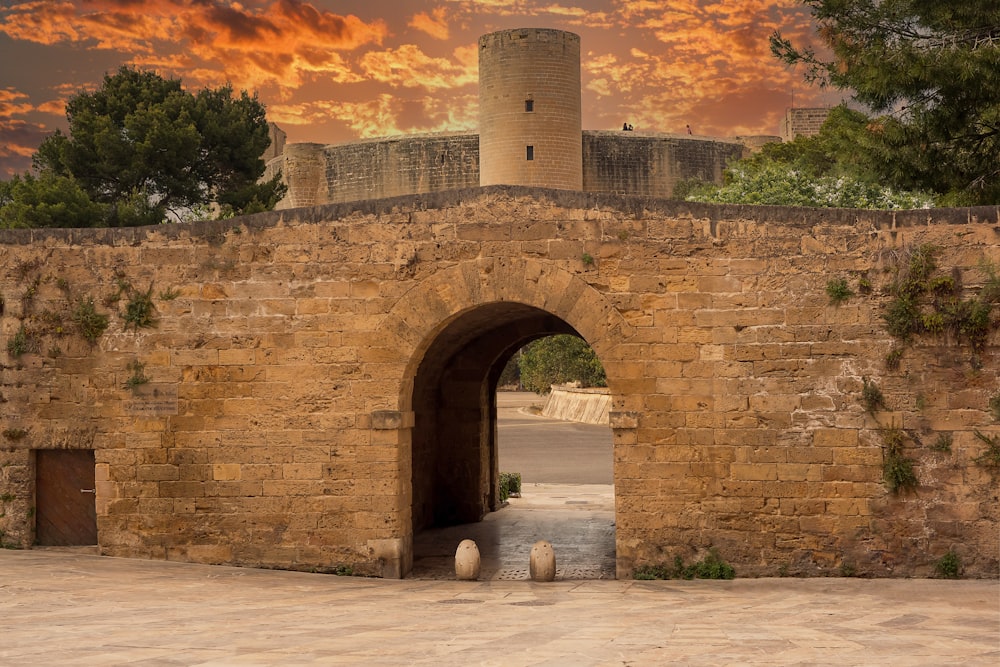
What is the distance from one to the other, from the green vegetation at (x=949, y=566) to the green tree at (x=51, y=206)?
21844 millimetres

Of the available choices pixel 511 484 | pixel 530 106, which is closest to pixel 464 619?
pixel 511 484

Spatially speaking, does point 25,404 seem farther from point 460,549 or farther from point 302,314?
point 460,549

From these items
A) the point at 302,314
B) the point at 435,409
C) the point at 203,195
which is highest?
the point at 203,195

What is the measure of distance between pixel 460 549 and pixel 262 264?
351 centimetres

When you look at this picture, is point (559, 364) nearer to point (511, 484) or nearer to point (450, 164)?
point (450, 164)

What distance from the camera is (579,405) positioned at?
31.6 meters

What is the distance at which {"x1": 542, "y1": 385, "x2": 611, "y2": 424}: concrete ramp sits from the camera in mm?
30203

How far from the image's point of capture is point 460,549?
1048 centimetres

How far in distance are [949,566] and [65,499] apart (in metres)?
8.78

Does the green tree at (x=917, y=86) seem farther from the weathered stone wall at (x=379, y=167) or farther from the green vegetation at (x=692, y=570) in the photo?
the weathered stone wall at (x=379, y=167)

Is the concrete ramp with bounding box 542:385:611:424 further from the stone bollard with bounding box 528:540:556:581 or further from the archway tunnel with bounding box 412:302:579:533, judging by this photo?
the stone bollard with bounding box 528:540:556:581

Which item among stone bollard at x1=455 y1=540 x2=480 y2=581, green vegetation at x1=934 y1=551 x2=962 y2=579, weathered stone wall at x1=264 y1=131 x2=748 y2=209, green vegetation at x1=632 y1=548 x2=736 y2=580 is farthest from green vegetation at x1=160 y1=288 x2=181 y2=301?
weathered stone wall at x1=264 y1=131 x2=748 y2=209

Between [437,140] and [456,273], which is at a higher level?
[437,140]

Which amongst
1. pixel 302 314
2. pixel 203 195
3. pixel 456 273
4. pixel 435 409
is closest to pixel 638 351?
pixel 456 273
